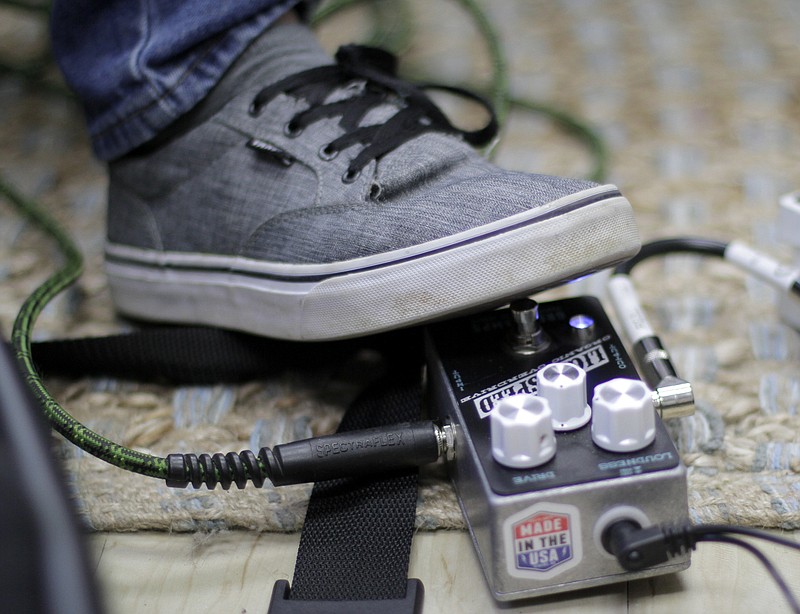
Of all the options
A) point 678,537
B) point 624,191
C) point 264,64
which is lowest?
point 624,191

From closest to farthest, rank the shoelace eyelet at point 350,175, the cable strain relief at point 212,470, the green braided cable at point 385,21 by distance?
the cable strain relief at point 212,470 < the shoelace eyelet at point 350,175 < the green braided cable at point 385,21

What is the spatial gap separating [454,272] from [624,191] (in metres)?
0.47

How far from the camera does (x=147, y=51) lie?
A: 0.84 metres

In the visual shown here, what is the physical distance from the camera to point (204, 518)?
68cm

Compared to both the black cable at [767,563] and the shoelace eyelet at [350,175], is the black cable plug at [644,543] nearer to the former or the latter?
the black cable at [767,563]

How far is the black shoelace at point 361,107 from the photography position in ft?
Answer: 2.62

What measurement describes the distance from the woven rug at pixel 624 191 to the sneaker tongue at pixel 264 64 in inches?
10.4

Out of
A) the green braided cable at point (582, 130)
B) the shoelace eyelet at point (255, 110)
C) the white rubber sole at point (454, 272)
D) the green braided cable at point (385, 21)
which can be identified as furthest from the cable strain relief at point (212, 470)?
the green braided cable at point (385, 21)

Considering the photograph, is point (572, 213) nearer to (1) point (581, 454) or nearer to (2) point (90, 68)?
(1) point (581, 454)

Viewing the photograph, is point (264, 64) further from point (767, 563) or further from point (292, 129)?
point (767, 563)

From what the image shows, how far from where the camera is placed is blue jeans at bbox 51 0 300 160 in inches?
33.0

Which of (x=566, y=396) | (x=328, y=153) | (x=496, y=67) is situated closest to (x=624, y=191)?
(x=496, y=67)

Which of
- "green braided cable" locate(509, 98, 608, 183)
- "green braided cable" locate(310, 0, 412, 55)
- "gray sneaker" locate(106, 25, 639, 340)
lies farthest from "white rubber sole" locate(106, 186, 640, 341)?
"green braided cable" locate(310, 0, 412, 55)

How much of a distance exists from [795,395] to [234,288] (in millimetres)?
489
